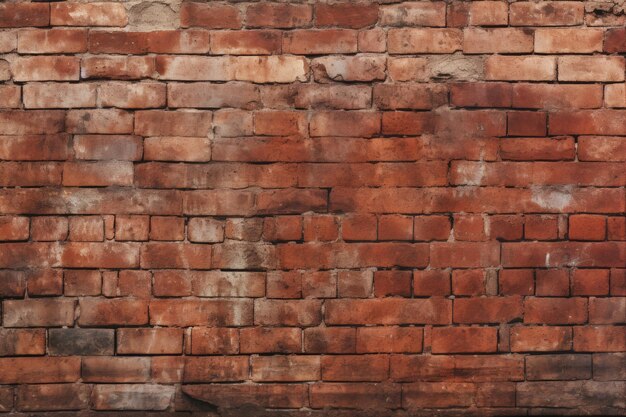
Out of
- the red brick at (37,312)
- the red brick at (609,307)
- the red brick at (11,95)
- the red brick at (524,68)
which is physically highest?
the red brick at (524,68)

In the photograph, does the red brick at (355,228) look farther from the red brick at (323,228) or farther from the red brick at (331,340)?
the red brick at (331,340)

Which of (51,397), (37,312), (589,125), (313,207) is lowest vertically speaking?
(51,397)

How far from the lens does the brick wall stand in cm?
215

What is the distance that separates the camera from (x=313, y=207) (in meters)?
2.16

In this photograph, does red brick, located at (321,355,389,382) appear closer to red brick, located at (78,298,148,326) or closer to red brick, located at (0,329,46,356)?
red brick, located at (78,298,148,326)

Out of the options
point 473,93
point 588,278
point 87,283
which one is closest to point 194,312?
point 87,283

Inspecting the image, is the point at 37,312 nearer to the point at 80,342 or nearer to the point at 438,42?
the point at 80,342

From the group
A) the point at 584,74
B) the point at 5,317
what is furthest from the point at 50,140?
the point at 584,74

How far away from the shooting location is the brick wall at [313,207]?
84.7 inches

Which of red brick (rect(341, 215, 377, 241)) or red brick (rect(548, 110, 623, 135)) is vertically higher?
red brick (rect(548, 110, 623, 135))

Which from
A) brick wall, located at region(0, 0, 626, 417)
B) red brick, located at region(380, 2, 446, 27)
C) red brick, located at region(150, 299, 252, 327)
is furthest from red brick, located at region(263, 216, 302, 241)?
red brick, located at region(380, 2, 446, 27)

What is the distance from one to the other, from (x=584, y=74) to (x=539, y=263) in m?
0.72

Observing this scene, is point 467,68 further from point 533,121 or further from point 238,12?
point 238,12

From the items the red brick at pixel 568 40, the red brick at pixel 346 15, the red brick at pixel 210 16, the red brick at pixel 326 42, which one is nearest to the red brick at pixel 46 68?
the red brick at pixel 210 16
